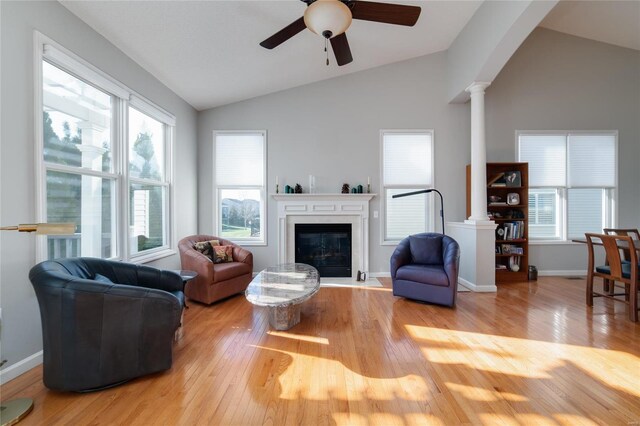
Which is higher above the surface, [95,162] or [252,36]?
[252,36]

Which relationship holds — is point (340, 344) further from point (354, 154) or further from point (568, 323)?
point (354, 154)

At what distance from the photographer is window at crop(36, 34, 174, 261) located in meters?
2.40

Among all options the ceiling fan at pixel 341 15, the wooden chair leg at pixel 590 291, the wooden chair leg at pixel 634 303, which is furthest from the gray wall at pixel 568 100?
the ceiling fan at pixel 341 15

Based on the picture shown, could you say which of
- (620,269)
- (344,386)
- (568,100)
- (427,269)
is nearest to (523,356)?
(427,269)

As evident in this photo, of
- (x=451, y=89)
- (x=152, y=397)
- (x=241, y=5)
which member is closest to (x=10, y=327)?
(x=152, y=397)

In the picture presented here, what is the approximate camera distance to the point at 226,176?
5.09 meters

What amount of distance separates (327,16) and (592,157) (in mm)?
Result: 5704

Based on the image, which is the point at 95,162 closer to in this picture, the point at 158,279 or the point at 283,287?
the point at 158,279

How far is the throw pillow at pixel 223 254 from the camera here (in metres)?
4.00

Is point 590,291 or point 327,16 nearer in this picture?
point 327,16

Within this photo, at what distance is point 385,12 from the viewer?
232 centimetres

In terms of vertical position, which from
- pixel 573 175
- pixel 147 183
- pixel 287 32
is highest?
pixel 287 32

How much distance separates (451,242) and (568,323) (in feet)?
4.62

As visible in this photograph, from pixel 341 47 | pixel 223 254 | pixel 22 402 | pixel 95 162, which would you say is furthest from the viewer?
pixel 223 254
